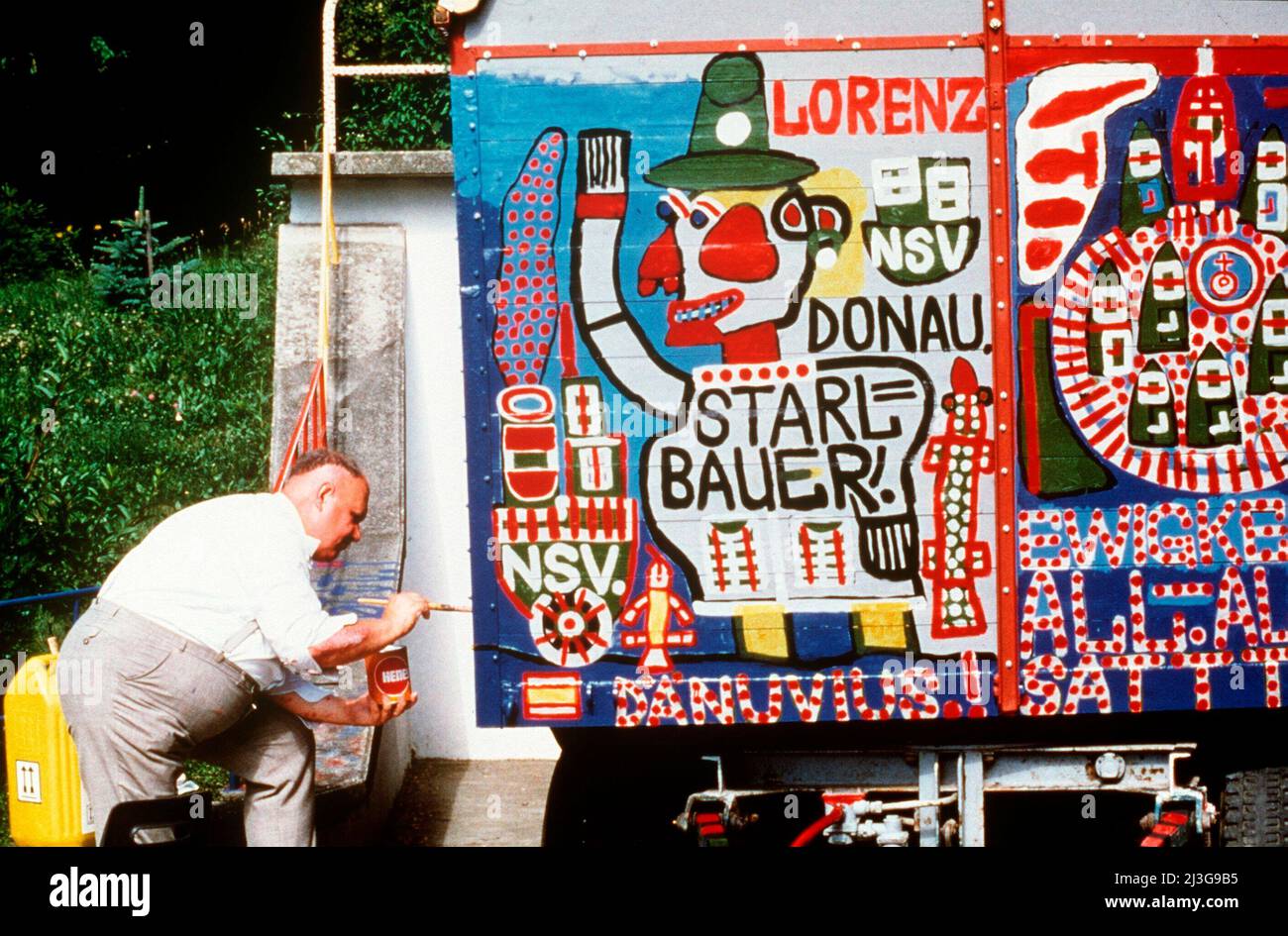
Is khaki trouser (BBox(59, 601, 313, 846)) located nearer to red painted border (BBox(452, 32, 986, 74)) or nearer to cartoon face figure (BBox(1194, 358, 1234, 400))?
red painted border (BBox(452, 32, 986, 74))

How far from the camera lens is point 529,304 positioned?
4301 millimetres

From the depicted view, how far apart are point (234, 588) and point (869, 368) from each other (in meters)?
2.07

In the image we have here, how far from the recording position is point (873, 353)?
4.31 m

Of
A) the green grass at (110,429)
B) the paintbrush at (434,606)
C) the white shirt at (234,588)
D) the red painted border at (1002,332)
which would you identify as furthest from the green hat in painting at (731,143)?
A: the green grass at (110,429)

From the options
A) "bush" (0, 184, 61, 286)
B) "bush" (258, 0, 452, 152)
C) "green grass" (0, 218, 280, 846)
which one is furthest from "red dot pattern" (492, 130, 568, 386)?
"bush" (0, 184, 61, 286)

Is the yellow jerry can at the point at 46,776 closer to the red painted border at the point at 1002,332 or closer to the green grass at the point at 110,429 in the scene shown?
the green grass at the point at 110,429

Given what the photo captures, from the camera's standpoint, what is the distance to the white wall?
638 cm

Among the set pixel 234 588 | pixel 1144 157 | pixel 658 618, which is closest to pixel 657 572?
pixel 658 618

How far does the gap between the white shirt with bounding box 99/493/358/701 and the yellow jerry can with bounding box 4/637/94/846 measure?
703 millimetres

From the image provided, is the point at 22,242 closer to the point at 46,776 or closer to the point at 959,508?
the point at 46,776

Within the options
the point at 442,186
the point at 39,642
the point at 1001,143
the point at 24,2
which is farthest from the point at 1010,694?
the point at 24,2

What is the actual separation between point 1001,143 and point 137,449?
5.20 m

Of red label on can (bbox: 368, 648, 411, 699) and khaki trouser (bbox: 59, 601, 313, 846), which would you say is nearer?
khaki trouser (bbox: 59, 601, 313, 846)
